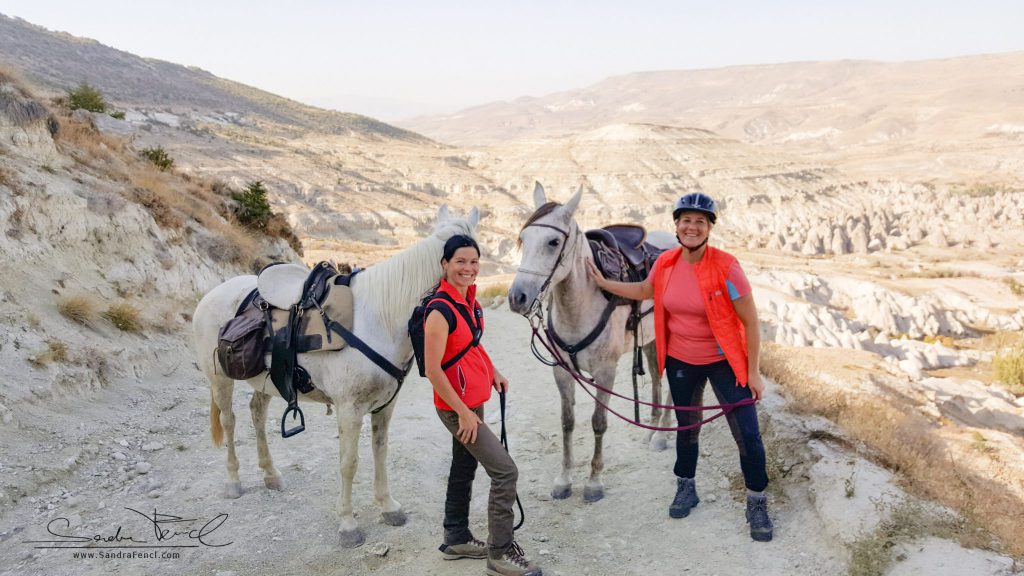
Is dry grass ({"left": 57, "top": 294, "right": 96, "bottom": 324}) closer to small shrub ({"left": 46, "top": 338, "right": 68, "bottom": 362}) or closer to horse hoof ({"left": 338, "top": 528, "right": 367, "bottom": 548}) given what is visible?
small shrub ({"left": 46, "top": 338, "right": 68, "bottom": 362})

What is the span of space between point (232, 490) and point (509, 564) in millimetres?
2923

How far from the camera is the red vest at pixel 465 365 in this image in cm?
355

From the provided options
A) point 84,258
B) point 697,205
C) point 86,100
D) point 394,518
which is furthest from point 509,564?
point 86,100

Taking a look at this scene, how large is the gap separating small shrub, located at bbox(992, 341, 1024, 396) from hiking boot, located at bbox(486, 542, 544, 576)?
1602 cm

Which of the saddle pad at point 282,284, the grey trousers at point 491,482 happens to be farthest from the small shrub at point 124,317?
the grey trousers at point 491,482

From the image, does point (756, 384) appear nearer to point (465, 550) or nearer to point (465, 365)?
point (465, 365)

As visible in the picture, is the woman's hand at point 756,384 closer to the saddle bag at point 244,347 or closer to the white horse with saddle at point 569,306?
the white horse with saddle at point 569,306

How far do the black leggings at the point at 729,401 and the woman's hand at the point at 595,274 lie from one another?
0.83 m

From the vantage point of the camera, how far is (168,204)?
1185 centimetres

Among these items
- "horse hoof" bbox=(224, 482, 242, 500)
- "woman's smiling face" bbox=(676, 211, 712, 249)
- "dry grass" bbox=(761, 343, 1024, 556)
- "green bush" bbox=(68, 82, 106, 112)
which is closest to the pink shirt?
"woman's smiling face" bbox=(676, 211, 712, 249)

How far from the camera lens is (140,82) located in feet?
241

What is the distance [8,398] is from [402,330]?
454 cm

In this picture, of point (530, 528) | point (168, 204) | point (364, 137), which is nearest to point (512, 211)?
point (364, 137)

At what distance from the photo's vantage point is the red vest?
3549 mm
